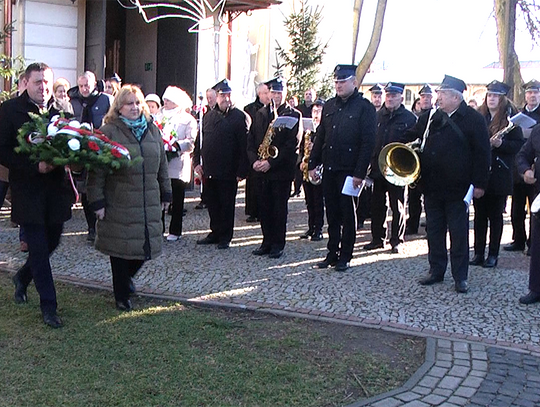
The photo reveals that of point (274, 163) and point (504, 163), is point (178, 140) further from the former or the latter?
point (504, 163)

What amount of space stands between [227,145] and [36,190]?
147 inches

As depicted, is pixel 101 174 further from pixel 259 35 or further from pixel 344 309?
pixel 259 35

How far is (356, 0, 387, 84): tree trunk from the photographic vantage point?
19.6 metres

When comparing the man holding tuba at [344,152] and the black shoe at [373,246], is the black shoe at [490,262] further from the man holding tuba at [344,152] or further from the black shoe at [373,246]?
the man holding tuba at [344,152]

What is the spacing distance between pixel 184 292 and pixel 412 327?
88.1 inches

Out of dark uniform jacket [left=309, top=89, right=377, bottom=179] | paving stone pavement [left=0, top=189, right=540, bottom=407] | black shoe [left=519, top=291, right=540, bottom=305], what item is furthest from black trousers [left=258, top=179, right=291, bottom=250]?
black shoe [left=519, top=291, right=540, bottom=305]

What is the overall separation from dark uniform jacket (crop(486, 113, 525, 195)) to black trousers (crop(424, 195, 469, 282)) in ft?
3.95

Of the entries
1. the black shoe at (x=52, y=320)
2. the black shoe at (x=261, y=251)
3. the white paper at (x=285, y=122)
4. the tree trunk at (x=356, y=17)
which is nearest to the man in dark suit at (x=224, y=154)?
the black shoe at (x=261, y=251)

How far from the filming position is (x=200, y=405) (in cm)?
443

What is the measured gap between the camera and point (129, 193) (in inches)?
236

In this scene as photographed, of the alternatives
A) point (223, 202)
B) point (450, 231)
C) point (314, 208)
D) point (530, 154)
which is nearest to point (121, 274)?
point (223, 202)

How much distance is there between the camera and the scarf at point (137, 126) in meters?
6.07

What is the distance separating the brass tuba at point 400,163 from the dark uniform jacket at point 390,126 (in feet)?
4.96

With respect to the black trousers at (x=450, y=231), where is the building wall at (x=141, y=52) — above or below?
above
